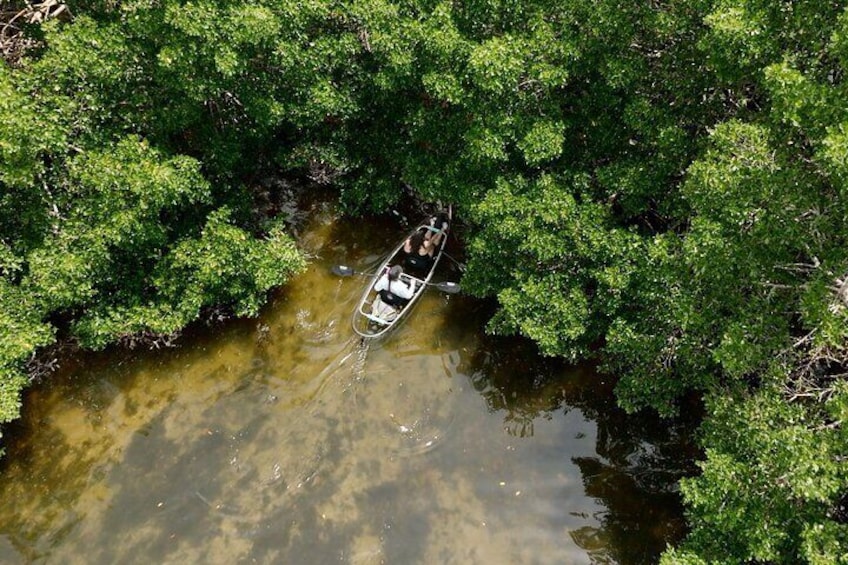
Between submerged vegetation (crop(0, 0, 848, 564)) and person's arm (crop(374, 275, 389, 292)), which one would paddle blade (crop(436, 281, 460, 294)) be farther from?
submerged vegetation (crop(0, 0, 848, 564))

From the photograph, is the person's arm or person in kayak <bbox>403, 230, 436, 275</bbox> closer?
the person's arm

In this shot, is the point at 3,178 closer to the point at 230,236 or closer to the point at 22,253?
the point at 22,253

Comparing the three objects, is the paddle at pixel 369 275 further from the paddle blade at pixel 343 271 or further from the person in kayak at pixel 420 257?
the person in kayak at pixel 420 257

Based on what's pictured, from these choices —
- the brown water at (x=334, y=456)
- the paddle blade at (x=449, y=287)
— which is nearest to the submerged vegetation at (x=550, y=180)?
the paddle blade at (x=449, y=287)

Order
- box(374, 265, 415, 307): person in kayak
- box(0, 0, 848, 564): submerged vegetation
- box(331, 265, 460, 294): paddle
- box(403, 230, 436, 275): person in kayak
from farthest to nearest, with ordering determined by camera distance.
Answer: box(403, 230, 436, 275): person in kayak < box(331, 265, 460, 294): paddle < box(374, 265, 415, 307): person in kayak < box(0, 0, 848, 564): submerged vegetation

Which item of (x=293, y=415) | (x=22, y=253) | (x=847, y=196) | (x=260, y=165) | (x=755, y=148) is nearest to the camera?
(x=847, y=196)

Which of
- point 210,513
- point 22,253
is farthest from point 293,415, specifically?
point 22,253

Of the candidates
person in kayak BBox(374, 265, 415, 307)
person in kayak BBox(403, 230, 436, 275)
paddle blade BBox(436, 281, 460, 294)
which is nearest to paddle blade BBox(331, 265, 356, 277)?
person in kayak BBox(374, 265, 415, 307)
